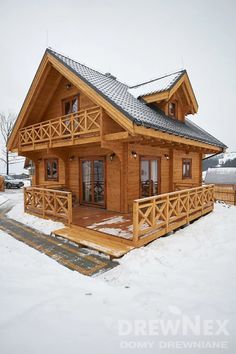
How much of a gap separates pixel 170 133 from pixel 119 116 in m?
2.25

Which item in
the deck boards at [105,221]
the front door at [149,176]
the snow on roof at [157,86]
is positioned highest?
the snow on roof at [157,86]

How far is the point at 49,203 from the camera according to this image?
8594mm

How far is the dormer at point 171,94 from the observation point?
10.1 m

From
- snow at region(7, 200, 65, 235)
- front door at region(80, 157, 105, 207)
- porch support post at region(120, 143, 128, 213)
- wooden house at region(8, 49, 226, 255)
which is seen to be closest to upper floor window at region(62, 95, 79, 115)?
wooden house at region(8, 49, 226, 255)

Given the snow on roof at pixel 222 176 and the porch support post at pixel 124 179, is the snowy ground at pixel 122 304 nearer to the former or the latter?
the porch support post at pixel 124 179

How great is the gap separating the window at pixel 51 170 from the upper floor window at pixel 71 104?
3195 mm

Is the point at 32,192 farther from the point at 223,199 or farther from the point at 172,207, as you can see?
Result: the point at 223,199

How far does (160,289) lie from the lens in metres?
3.88

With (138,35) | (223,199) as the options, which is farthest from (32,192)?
(138,35)

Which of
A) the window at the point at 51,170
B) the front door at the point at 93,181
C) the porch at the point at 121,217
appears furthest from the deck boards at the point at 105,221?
the window at the point at 51,170

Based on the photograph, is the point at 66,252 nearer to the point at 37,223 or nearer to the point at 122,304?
the point at 122,304

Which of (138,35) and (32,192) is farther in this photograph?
(138,35)

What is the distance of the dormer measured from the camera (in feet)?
33.3

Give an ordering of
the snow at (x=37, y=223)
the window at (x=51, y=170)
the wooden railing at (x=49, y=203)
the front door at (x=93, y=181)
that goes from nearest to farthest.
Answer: the snow at (x=37, y=223) → the wooden railing at (x=49, y=203) → the front door at (x=93, y=181) → the window at (x=51, y=170)
